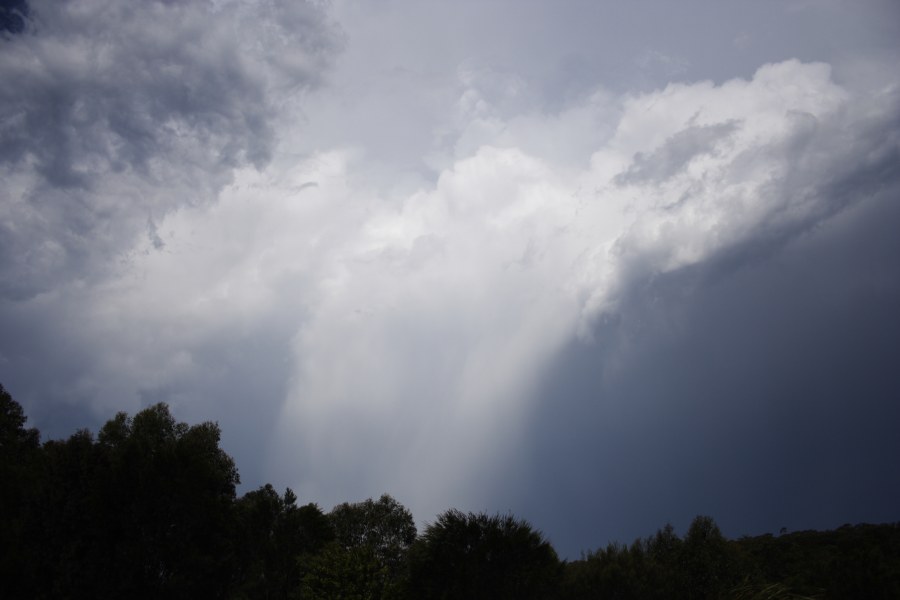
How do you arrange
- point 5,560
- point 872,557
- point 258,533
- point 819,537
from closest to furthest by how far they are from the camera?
point 5,560, point 872,557, point 258,533, point 819,537

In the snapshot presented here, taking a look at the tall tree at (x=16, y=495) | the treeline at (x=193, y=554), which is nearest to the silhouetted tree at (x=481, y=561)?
the treeline at (x=193, y=554)

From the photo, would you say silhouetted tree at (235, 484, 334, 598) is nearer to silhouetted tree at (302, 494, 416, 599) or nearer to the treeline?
silhouetted tree at (302, 494, 416, 599)

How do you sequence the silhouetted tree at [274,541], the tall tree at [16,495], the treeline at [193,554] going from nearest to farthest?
the tall tree at [16,495]
the treeline at [193,554]
the silhouetted tree at [274,541]

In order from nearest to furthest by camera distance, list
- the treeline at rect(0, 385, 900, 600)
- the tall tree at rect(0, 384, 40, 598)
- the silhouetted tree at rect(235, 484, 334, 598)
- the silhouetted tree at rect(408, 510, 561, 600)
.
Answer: the tall tree at rect(0, 384, 40, 598), the treeline at rect(0, 385, 900, 600), the silhouetted tree at rect(408, 510, 561, 600), the silhouetted tree at rect(235, 484, 334, 598)

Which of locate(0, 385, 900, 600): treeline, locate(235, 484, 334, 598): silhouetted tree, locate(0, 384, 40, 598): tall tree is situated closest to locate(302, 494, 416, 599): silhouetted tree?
locate(0, 385, 900, 600): treeline

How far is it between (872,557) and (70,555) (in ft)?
152

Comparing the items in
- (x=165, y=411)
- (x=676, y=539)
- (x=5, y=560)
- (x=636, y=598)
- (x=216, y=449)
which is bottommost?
(x=636, y=598)

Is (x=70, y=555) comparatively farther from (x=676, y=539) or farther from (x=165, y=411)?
(x=676, y=539)

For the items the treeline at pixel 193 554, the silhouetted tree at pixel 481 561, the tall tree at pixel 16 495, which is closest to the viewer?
the tall tree at pixel 16 495

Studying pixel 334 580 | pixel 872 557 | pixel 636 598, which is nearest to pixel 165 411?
pixel 334 580

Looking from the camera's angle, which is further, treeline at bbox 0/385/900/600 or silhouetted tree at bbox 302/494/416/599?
silhouetted tree at bbox 302/494/416/599

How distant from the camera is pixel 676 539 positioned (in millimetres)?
51938

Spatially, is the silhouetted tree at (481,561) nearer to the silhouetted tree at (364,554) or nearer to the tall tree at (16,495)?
the silhouetted tree at (364,554)

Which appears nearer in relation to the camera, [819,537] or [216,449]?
[216,449]
